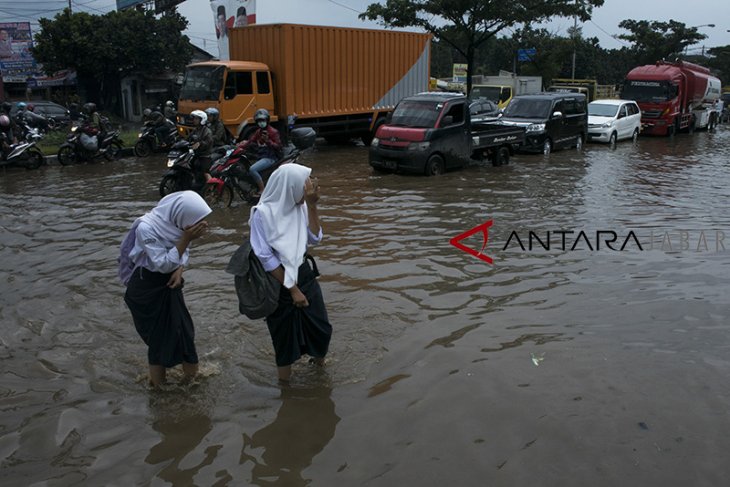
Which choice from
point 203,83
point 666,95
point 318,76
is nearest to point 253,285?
point 203,83

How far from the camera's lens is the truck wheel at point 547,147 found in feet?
55.1

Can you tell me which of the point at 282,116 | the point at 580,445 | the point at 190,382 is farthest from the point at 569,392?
the point at 282,116

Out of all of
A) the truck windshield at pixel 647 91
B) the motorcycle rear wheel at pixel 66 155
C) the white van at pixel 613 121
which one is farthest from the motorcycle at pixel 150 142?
the truck windshield at pixel 647 91

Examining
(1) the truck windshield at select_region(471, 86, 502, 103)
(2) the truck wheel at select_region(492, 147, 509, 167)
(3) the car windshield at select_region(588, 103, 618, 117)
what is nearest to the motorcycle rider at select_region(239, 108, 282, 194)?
(2) the truck wheel at select_region(492, 147, 509, 167)

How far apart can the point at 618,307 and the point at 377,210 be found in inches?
194

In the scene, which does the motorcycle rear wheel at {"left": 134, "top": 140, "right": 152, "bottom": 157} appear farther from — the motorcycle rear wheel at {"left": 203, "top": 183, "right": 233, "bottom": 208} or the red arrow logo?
the red arrow logo

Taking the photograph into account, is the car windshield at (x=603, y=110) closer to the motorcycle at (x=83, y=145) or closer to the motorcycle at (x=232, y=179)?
the motorcycle at (x=232, y=179)

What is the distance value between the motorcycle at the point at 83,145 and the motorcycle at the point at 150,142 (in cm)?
82

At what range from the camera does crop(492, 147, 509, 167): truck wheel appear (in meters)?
14.8

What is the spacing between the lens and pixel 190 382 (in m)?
4.33

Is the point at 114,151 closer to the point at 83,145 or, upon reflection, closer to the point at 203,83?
the point at 83,145

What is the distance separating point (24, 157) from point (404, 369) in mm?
12374

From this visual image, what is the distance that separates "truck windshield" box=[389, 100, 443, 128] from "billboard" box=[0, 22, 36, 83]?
87.6ft

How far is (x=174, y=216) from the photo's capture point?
384 centimetres
